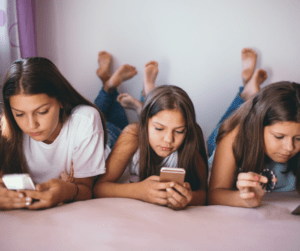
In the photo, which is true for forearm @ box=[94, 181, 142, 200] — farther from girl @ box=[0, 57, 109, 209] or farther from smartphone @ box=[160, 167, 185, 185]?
smartphone @ box=[160, 167, 185, 185]

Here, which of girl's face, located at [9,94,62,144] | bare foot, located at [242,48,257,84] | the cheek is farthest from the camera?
bare foot, located at [242,48,257,84]

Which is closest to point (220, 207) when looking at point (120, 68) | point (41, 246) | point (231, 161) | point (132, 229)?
point (231, 161)

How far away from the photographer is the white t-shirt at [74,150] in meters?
1.00

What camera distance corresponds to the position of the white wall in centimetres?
163

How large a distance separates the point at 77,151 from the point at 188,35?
109 centimetres

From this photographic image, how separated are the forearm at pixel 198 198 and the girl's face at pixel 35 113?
562mm

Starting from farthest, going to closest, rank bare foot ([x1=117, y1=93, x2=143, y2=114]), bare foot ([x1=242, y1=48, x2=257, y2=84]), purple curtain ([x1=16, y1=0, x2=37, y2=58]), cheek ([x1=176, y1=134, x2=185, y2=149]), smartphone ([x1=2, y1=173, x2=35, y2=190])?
bare foot ([x1=242, y1=48, x2=257, y2=84]) < bare foot ([x1=117, y1=93, x2=143, y2=114]) < purple curtain ([x1=16, y1=0, x2=37, y2=58]) < cheek ([x1=176, y1=134, x2=185, y2=149]) < smartphone ([x1=2, y1=173, x2=35, y2=190])

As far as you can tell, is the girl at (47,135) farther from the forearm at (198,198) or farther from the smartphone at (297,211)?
the smartphone at (297,211)

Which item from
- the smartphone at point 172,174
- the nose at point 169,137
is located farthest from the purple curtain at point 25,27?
the smartphone at point 172,174

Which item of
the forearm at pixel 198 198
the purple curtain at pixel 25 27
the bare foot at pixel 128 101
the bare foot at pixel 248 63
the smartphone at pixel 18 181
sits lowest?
the forearm at pixel 198 198

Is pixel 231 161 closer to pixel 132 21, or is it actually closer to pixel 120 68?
pixel 120 68

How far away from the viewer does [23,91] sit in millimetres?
857

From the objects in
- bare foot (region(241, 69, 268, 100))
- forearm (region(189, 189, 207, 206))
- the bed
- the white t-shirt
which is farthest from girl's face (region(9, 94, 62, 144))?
bare foot (region(241, 69, 268, 100))

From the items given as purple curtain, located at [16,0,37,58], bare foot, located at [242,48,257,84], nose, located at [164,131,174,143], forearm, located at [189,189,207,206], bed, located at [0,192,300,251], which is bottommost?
forearm, located at [189,189,207,206]
